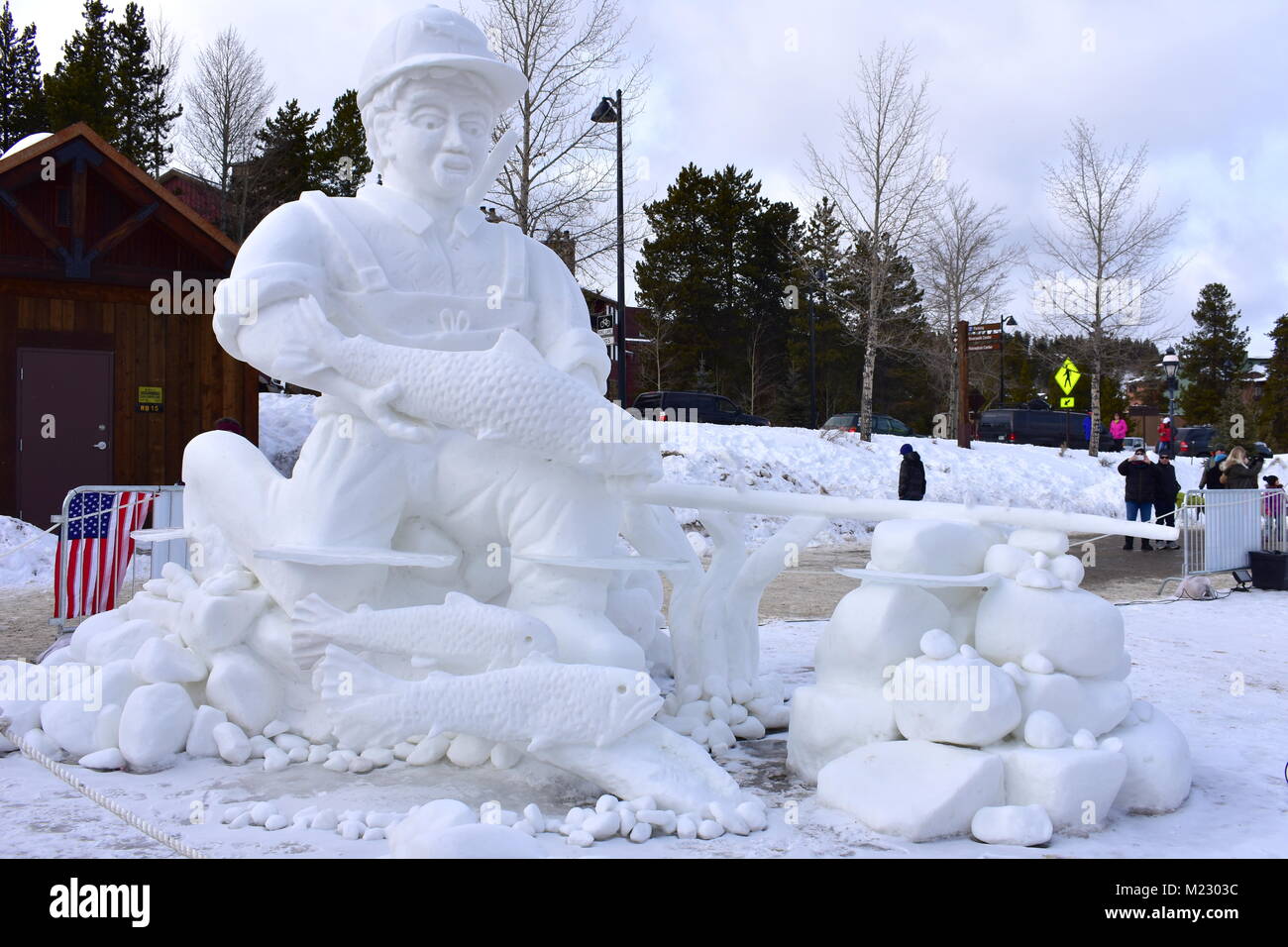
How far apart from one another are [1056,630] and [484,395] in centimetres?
175

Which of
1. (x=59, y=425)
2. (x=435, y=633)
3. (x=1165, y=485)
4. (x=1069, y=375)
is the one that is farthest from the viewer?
(x=1069, y=375)

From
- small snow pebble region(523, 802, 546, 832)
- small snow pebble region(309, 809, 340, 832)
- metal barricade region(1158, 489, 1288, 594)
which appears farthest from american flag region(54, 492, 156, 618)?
metal barricade region(1158, 489, 1288, 594)

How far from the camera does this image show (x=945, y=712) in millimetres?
2865

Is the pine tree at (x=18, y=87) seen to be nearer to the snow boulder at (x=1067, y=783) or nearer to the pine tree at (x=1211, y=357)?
the snow boulder at (x=1067, y=783)

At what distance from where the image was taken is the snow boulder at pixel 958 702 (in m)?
2.84

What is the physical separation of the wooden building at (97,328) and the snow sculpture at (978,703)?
995 cm

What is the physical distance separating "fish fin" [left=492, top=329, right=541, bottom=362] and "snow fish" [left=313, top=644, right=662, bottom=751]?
0.88 metres

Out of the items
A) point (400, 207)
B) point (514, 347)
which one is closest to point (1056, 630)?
point (514, 347)

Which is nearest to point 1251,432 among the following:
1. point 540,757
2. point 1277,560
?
point 1277,560

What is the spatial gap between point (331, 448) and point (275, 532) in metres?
0.34

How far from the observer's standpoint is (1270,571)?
937cm

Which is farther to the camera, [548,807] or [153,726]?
→ [153,726]

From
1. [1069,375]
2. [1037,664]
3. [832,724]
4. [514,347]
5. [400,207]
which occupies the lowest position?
[832,724]

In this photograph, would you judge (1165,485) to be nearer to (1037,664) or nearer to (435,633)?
(1037,664)
